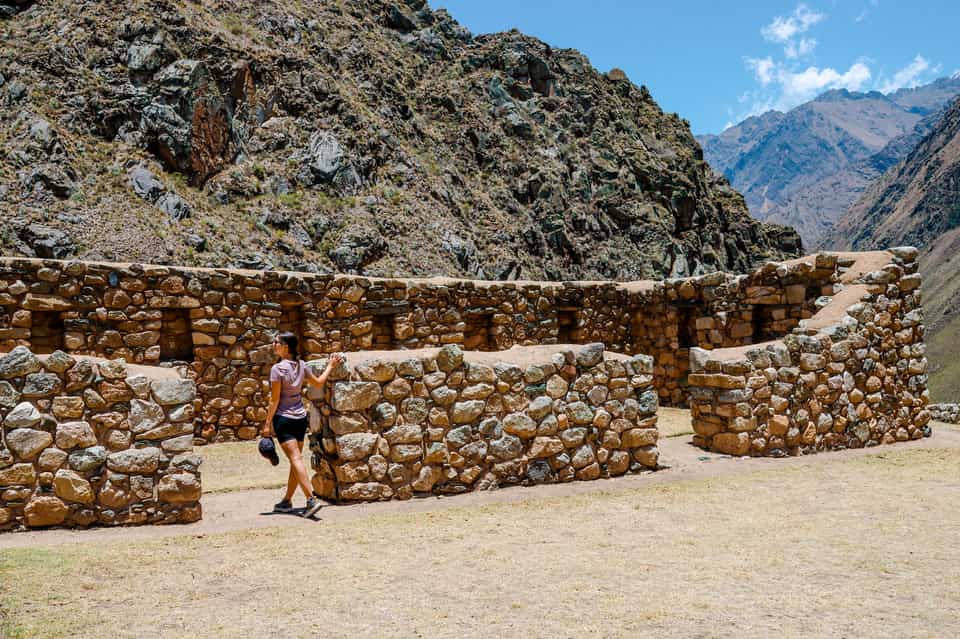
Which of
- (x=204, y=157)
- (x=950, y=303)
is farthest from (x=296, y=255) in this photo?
(x=950, y=303)

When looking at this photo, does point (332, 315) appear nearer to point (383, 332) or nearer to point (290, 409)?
point (383, 332)

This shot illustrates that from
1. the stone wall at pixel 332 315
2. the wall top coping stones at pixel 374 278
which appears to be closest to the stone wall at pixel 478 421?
the stone wall at pixel 332 315

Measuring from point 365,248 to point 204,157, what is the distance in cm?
783

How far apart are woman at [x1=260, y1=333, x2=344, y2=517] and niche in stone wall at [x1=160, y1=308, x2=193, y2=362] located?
425 centimetres

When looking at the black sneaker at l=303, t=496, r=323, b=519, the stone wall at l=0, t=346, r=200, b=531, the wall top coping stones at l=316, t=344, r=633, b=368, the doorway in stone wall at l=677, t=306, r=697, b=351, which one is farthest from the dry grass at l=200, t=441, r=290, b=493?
the doorway in stone wall at l=677, t=306, r=697, b=351

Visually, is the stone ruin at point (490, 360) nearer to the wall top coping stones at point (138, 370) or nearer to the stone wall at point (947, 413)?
the wall top coping stones at point (138, 370)

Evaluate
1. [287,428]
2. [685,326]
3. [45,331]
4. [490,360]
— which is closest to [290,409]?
[287,428]

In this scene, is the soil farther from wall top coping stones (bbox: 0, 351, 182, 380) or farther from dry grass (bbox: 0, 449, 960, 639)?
wall top coping stones (bbox: 0, 351, 182, 380)

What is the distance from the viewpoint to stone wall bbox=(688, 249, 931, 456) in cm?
853

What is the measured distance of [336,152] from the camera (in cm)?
3322

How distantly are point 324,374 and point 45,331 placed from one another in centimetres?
502

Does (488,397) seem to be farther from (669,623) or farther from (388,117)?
(388,117)

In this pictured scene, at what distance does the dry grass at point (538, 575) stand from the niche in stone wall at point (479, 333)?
640 centimetres

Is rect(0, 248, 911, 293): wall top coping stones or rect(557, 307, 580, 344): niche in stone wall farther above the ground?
rect(0, 248, 911, 293): wall top coping stones
